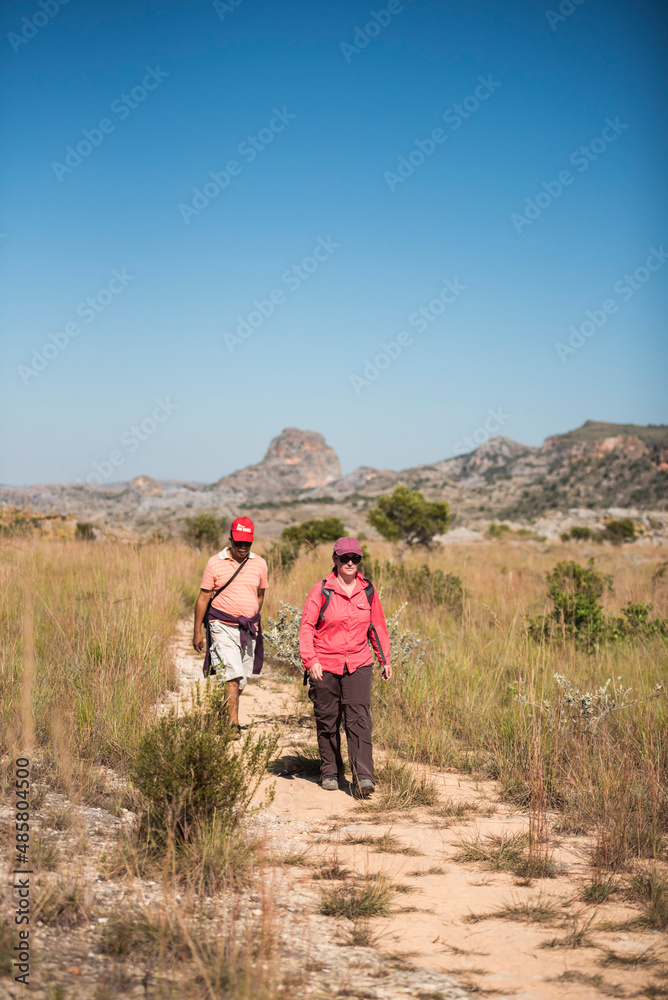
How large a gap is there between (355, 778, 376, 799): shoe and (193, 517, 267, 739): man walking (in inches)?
50.8

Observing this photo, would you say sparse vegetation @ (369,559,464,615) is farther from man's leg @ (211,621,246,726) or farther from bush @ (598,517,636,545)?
bush @ (598,517,636,545)

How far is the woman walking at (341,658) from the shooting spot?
16.6ft

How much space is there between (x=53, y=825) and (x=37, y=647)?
8.86 feet

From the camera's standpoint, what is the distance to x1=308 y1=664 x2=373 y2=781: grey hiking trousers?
16.5 feet

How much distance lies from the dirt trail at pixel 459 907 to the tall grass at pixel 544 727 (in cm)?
27

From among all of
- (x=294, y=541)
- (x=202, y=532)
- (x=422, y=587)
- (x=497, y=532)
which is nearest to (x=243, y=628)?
(x=422, y=587)

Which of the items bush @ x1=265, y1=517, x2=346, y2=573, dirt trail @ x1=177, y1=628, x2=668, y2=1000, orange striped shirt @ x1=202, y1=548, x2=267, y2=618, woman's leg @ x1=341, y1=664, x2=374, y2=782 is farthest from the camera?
bush @ x1=265, y1=517, x2=346, y2=573

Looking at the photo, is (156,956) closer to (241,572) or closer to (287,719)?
(241,572)

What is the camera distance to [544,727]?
218 inches

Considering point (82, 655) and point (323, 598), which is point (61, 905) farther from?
point (82, 655)

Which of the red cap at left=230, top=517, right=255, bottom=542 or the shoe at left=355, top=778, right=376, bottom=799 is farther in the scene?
the red cap at left=230, top=517, right=255, bottom=542

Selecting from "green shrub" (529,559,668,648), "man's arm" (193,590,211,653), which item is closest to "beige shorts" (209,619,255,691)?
"man's arm" (193,590,211,653)

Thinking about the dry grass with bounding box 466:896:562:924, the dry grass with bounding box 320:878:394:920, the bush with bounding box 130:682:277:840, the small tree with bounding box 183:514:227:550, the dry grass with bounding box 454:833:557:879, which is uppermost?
the small tree with bounding box 183:514:227:550

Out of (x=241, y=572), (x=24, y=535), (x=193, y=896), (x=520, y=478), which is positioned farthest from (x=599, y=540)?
(x=520, y=478)
